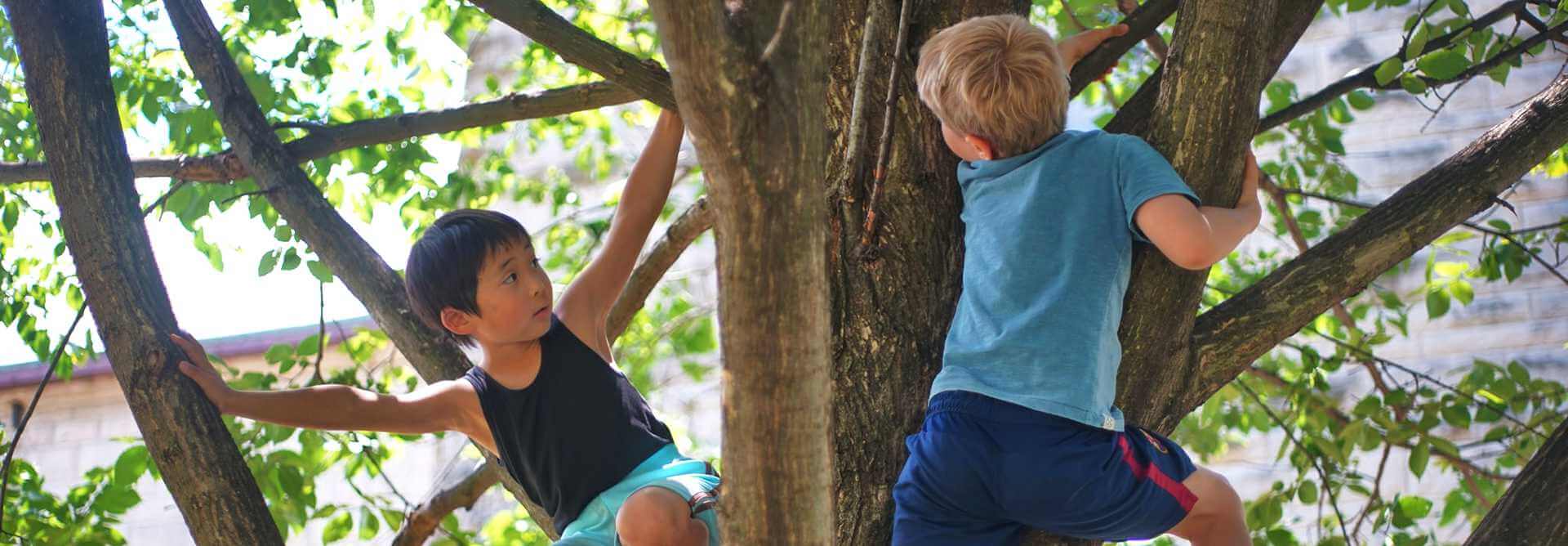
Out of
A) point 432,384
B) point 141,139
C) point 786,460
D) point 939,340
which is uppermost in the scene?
point 141,139

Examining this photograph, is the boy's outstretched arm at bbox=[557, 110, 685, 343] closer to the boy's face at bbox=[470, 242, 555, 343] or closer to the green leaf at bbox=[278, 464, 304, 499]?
the boy's face at bbox=[470, 242, 555, 343]

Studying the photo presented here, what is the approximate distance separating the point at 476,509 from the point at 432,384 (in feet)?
15.9

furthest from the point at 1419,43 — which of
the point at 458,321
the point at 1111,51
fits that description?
the point at 458,321

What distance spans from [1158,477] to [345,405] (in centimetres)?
130

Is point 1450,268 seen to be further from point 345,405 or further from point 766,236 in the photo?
point 766,236

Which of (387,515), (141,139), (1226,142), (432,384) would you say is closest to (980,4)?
(1226,142)

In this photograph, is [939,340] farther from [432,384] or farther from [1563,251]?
[1563,251]

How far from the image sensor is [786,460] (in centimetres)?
133

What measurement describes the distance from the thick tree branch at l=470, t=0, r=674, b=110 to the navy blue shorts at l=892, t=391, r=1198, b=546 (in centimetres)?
70

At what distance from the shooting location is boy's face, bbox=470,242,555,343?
234 cm

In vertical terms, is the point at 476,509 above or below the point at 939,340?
above

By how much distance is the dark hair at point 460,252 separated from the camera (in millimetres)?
2361

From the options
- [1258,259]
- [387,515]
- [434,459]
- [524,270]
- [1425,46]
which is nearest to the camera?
[524,270]

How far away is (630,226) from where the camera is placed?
259 centimetres
